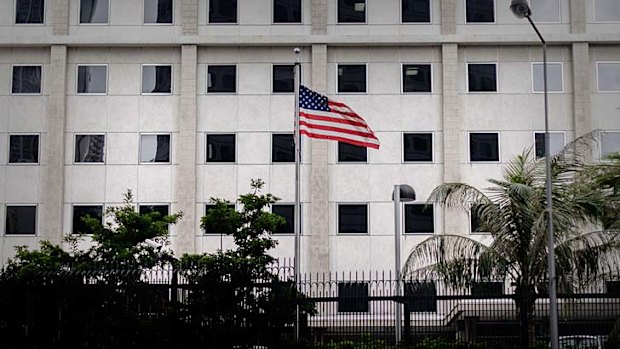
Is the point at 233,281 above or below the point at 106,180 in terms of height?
below

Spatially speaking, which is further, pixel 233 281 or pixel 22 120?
pixel 22 120

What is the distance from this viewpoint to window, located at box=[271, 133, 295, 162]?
39344 mm

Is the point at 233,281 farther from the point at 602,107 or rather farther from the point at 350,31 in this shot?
the point at 602,107

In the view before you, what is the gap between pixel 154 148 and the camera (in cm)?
3944

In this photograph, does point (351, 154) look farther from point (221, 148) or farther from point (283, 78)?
point (221, 148)

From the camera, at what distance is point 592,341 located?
84.7ft

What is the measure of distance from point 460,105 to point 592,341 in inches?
628

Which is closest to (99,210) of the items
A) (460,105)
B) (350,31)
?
(350,31)

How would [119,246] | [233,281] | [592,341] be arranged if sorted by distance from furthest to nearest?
[119,246] → [592,341] → [233,281]

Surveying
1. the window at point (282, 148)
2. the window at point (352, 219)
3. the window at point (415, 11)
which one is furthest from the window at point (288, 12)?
the window at point (352, 219)

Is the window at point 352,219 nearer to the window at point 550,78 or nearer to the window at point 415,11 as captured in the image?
the window at point 415,11

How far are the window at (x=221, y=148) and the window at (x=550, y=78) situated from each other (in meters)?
14.0

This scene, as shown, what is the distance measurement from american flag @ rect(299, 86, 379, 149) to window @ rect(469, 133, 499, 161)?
14197 mm

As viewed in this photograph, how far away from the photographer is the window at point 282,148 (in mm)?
39344
